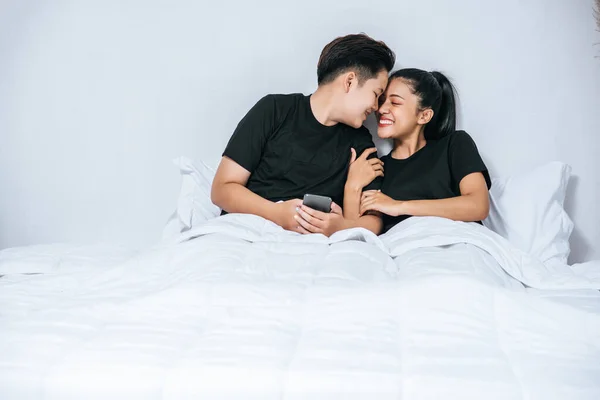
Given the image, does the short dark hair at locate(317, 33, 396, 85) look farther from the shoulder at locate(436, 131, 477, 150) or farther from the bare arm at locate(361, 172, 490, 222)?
the bare arm at locate(361, 172, 490, 222)

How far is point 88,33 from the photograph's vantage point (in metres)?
2.28

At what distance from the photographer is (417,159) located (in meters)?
2.04

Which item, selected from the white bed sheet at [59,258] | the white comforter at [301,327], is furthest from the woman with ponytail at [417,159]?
the white bed sheet at [59,258]

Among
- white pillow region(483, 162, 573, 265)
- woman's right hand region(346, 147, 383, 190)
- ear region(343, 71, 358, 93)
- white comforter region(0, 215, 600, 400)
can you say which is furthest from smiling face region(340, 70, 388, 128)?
white comforter region(0, 215, 600, 400)

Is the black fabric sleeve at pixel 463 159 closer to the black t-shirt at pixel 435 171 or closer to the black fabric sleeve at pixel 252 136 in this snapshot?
the black t-shirt at pixel 435 171

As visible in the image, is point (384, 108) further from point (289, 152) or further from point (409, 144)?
point (289, 152)

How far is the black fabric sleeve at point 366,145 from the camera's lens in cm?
199

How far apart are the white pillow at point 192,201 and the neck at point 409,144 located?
608 millimetres

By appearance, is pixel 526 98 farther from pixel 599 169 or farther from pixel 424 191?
pixel 424 191

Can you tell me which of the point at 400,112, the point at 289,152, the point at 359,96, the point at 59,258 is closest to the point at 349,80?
the point at 359,96

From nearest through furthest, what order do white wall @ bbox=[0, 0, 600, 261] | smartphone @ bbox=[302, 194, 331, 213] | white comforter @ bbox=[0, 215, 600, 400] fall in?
white comforter @ bbox=[0, 215, 600, 400] < smartphone @ bbox=[302, 194, 331, 213] < white wall @ bbox=[0, 0, 600, 261]

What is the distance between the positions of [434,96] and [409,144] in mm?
170

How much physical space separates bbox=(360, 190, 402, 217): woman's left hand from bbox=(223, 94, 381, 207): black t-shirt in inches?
2.6

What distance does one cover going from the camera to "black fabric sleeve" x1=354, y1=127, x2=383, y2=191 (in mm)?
1994
